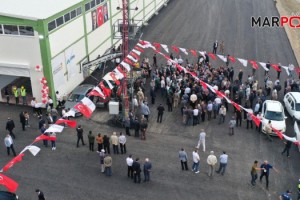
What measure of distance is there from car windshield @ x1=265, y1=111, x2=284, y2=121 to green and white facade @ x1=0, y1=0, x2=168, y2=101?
44.7 feet

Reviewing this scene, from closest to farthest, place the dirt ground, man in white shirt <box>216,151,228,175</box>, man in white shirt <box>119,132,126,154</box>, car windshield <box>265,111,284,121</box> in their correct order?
man in white shirt <box>216,151,228,175</box>, man in white shirt <box>119,132,126,154</box>, car windshield <box>265,111,284,121</box>, the dirt ground

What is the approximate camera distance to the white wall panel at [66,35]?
24953 mm

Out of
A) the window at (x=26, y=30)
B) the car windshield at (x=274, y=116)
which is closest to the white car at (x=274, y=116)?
the car windshield at (x=274, y=116)

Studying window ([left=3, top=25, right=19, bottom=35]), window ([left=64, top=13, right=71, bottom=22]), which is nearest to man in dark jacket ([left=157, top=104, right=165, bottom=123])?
window ([left=64, top=13, right=71, bottom=22])

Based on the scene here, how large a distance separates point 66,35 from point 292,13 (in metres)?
33.7

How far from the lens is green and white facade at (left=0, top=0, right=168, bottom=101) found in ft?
78.3

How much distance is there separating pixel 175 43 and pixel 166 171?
71.0 feet

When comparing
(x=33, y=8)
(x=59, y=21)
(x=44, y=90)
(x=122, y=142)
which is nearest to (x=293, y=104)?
(x=122, y=142)

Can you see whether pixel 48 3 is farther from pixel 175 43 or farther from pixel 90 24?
pixel 175 43

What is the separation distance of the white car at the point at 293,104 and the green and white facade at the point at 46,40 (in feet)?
48.9

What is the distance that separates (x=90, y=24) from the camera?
29.9 m

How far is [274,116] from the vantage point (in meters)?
23.6

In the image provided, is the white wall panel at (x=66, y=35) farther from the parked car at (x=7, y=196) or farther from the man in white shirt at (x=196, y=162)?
the man in white shirt at (x=196, y=162)

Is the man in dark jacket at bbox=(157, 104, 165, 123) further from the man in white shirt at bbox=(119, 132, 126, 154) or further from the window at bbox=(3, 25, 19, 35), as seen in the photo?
the window at bbox=(3, 25, 19, 35)
